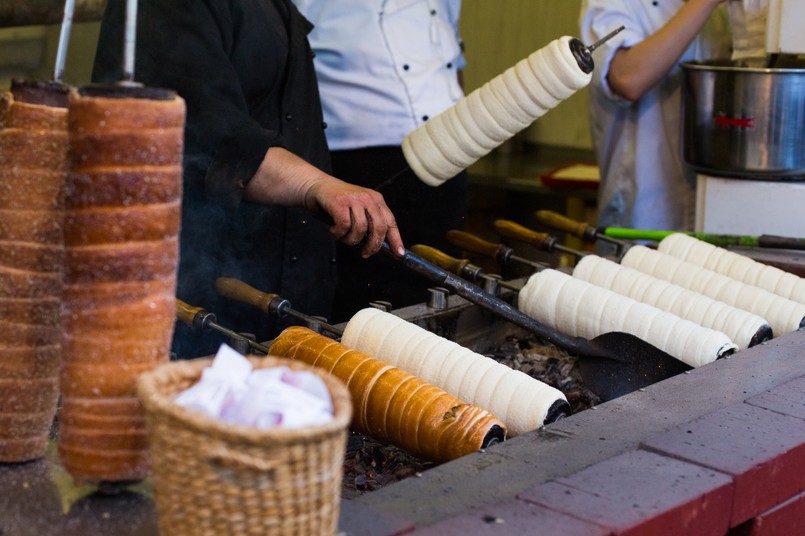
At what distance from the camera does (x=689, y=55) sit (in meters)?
4.22

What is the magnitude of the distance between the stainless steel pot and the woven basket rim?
257 centimetres

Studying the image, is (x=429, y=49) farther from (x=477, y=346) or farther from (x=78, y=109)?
(x=78, y=109)

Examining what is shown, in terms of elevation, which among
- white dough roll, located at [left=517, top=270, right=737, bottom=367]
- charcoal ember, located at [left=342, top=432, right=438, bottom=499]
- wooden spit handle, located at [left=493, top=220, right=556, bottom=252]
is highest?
wooden spit handle, located at [left=493, top=220, right=556, bottom=252]

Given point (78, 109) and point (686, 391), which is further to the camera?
point (686, 391)

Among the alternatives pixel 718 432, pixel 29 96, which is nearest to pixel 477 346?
pixel 718 432

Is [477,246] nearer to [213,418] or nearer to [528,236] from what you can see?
[528,236]

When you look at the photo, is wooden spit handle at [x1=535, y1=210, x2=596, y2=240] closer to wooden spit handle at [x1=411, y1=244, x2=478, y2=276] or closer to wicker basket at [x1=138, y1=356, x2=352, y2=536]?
wooden spit handle at [x1=411, y1=244, x2=478, y2=276]

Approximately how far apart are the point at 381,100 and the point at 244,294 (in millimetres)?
1168

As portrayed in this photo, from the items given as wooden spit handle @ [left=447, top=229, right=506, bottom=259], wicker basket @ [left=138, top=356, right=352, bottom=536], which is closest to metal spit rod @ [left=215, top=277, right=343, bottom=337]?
wooden spit handle @ [left=447, top=229, right=506, bottom=259]

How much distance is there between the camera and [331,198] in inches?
97.3

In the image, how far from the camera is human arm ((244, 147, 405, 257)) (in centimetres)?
244

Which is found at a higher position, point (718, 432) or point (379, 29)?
point (379, 29)

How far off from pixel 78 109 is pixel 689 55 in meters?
3.22

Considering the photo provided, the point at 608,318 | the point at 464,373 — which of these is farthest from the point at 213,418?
the point at 608,318
